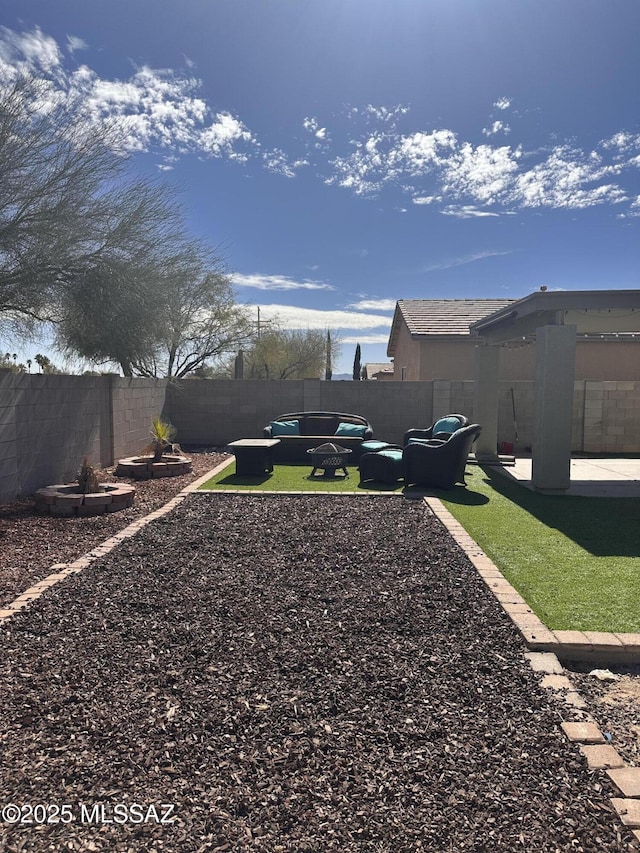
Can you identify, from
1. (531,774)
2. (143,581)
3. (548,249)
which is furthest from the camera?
(548,249)

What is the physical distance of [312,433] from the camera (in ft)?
40.0

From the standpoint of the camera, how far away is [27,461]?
720cm

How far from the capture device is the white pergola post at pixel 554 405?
8141 mm

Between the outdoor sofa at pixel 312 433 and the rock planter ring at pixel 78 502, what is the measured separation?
4157mm

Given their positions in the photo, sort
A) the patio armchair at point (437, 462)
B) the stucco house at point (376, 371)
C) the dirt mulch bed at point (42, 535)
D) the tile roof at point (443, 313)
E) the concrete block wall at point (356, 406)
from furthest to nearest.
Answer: the stucco house at point (376, 371) → the tile roof at point (443, 313) → the concrete block wall at point (356, 406) → the patio armchair at point (437, 462) → the dirt mulch bed at point (42, 535)

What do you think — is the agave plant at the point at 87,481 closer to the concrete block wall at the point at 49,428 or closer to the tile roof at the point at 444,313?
the concrete block wall at the point at 49,428

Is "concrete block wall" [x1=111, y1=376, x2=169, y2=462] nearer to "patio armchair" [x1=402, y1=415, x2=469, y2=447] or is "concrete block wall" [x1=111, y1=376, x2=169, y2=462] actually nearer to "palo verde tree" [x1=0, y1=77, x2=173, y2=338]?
"palo verde tree" [x1=0, y1=77, x2=173, y2=338]

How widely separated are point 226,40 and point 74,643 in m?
9.64

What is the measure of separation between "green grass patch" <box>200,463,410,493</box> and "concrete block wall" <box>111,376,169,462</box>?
2.33 m

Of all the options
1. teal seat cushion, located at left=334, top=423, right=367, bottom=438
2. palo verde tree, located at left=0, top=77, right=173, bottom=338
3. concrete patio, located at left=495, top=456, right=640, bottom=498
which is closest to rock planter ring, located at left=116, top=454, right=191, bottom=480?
palo verde tree, located at left=0, top=77, right=173, bottom=338

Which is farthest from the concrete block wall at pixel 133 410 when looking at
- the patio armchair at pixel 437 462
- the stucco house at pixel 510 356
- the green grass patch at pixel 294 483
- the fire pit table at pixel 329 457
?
the stucco house at pixel 510 356

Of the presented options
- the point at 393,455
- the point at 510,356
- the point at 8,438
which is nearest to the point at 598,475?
the point at 393,455

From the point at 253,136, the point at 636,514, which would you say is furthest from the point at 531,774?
the point at 253,136

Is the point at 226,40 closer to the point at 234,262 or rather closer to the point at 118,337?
the point at 118,337
